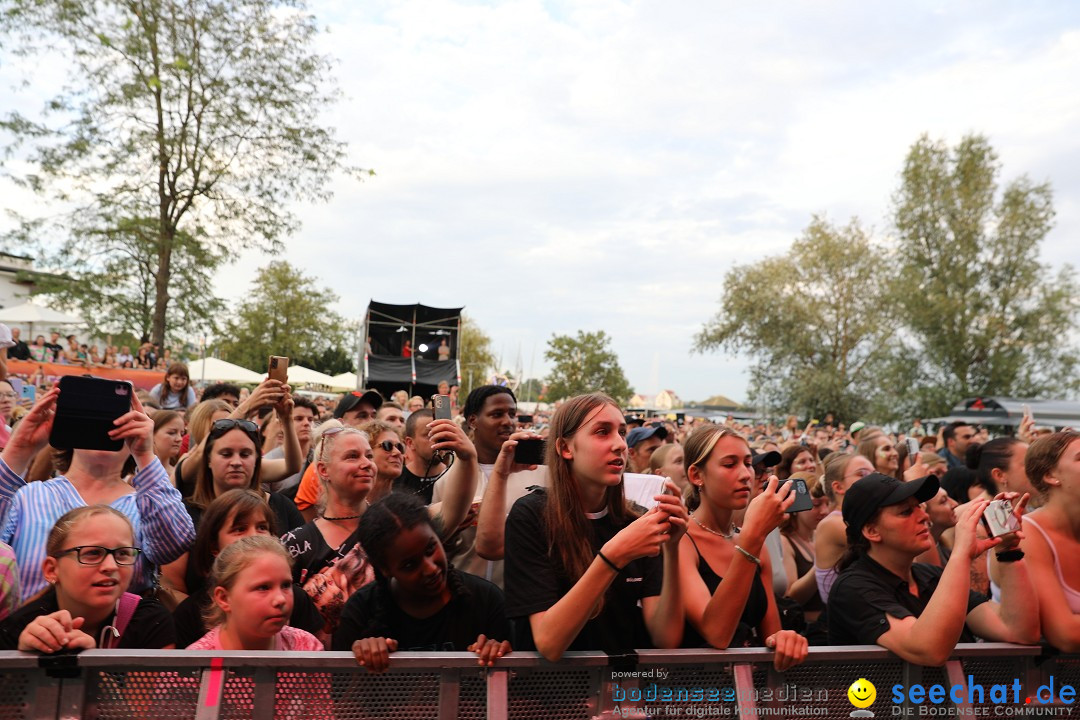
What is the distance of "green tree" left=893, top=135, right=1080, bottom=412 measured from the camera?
32.4 metres

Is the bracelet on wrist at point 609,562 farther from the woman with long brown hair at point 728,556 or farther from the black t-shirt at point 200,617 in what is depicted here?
the black t-shirt at point 200,617

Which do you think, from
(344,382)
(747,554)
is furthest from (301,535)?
(344,382)

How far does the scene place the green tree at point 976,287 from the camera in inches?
1275

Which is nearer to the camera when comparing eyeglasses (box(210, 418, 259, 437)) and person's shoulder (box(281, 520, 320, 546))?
person's shoulder (box(281, 520, 320, 546))

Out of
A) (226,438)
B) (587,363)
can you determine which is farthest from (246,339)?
(226,438)

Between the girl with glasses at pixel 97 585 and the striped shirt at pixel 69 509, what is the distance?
0.96 feet

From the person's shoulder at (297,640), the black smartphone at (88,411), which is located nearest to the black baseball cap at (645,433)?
the person's shoulder at (297,640)

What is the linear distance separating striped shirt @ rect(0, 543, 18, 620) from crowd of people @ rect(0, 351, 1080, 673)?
0.03 feet

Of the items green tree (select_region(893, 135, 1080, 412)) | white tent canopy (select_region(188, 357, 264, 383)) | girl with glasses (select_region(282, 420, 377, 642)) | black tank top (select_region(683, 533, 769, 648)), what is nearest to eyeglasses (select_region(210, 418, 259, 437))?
girl with glasses (select_region(282, 420, 377, 642))

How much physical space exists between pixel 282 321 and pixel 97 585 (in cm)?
4248

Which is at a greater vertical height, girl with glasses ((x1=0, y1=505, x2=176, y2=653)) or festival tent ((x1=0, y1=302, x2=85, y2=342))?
festival tent ((x1=0, y1=302, x2=85, y2=342))

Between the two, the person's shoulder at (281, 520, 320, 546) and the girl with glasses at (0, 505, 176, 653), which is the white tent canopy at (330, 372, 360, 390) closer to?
the person's shoulder at (281, 520, 320, 546)

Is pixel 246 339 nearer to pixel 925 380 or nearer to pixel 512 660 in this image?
pixel 925 380

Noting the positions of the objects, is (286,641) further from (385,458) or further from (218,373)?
(218,373)
